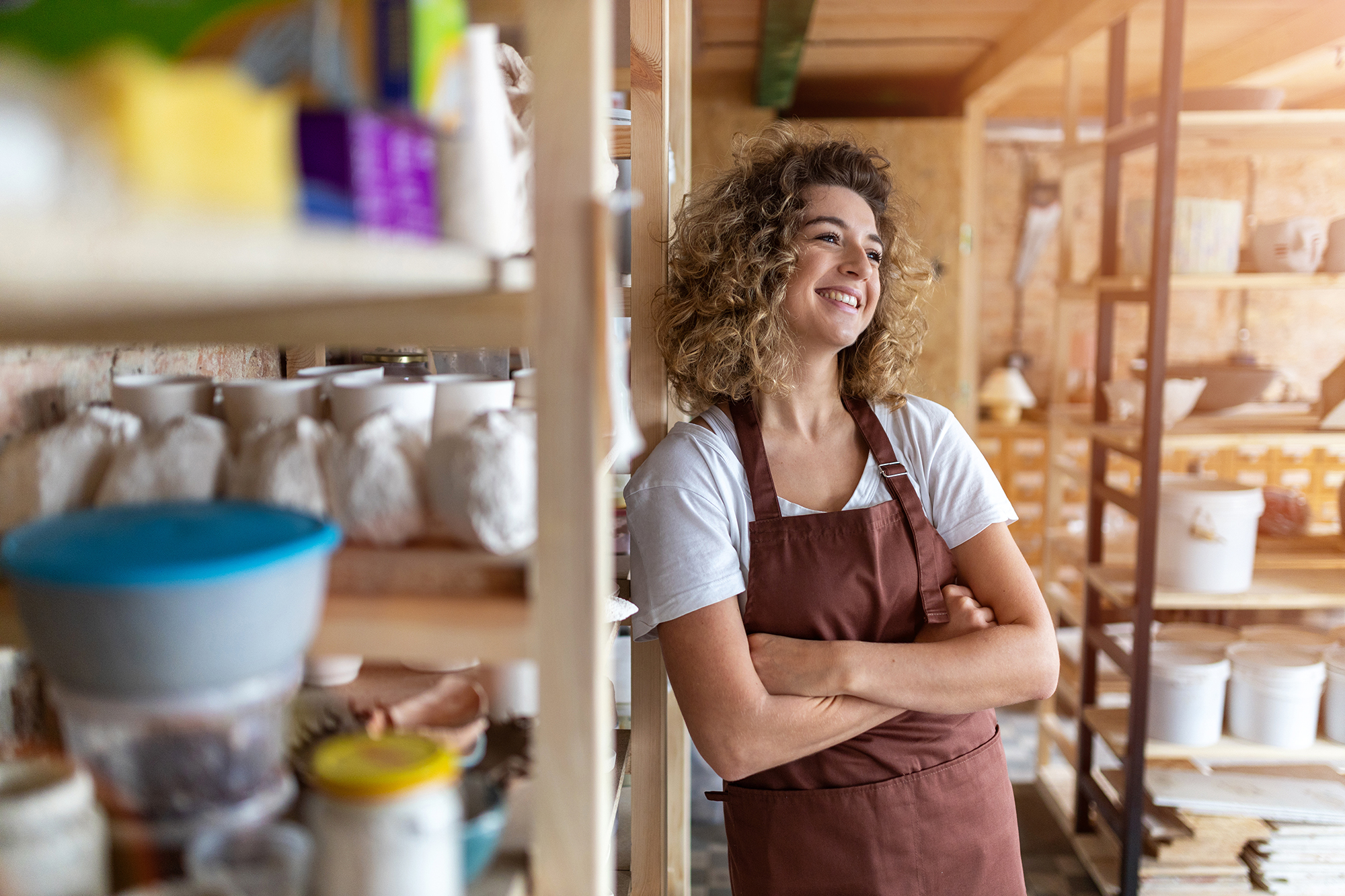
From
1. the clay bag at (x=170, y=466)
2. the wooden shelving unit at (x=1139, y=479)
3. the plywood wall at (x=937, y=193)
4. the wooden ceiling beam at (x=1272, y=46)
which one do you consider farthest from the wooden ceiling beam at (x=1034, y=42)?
the clay bag at (x=170, y=466)

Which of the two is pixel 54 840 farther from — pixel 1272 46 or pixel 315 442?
pixel 1272 46

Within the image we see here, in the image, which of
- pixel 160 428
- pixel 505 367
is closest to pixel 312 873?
pixel 160 428

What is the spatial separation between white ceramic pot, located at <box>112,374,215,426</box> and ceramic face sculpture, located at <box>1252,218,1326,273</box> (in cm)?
258

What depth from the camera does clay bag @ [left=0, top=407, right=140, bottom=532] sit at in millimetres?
670

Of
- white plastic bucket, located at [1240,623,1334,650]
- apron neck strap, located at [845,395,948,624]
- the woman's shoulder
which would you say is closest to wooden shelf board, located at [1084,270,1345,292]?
white plastic bucket, located at [1240,623,1334,650]

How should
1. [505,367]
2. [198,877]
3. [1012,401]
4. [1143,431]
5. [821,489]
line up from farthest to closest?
[1012,401] < [1143,431] < [821,489] < [505,367] < [198,877]

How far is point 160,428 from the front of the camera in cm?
69

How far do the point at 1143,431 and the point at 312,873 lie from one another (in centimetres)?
226

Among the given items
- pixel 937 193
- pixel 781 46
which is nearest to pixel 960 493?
pixel 781 46

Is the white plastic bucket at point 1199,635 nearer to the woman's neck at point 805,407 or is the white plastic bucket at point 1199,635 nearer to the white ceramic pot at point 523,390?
the woman's neck at point 805,407

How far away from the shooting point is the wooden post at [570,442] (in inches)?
22.8

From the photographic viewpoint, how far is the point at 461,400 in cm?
74

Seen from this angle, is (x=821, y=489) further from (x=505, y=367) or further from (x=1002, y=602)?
(x=505, y=367)

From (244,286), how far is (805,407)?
4.33 feet
